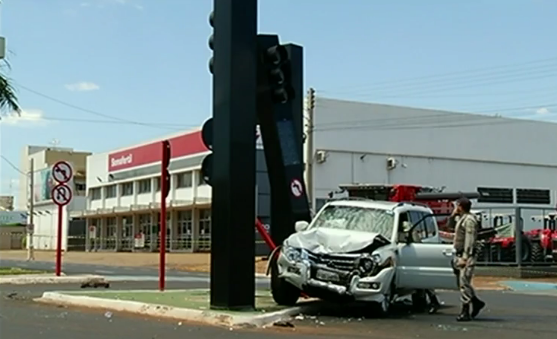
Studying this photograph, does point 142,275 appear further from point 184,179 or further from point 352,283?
point 184,179

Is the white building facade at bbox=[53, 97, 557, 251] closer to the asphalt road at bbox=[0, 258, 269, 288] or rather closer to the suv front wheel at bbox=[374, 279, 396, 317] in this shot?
the asphalt road at bbox=[0, 258, 269, 288]

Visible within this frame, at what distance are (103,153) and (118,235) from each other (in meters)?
7.48

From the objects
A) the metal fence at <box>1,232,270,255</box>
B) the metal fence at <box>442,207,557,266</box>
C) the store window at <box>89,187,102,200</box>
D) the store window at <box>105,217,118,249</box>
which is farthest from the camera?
the store window at <box>89,187,102,200</box>

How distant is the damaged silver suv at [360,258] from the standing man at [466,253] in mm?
471

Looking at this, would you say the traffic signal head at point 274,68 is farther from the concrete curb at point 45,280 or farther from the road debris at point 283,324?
the concrete curb at point 45,280

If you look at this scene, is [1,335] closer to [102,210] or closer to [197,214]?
[197,214]

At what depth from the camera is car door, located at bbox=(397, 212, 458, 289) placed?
1384 centimetres

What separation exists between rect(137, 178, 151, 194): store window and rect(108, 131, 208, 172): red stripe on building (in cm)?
135

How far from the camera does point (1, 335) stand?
34.3 ft

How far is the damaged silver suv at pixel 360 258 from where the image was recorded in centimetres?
1322

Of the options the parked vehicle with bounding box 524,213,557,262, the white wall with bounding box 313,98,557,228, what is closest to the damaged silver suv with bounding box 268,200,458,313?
the parked vehicle with bounding box 524,213,557,262

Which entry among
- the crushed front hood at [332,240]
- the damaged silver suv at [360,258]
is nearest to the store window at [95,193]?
A: the damaged silver suv at [360,258]

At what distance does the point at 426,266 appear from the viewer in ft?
46.1

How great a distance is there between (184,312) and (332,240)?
8.75 ft
